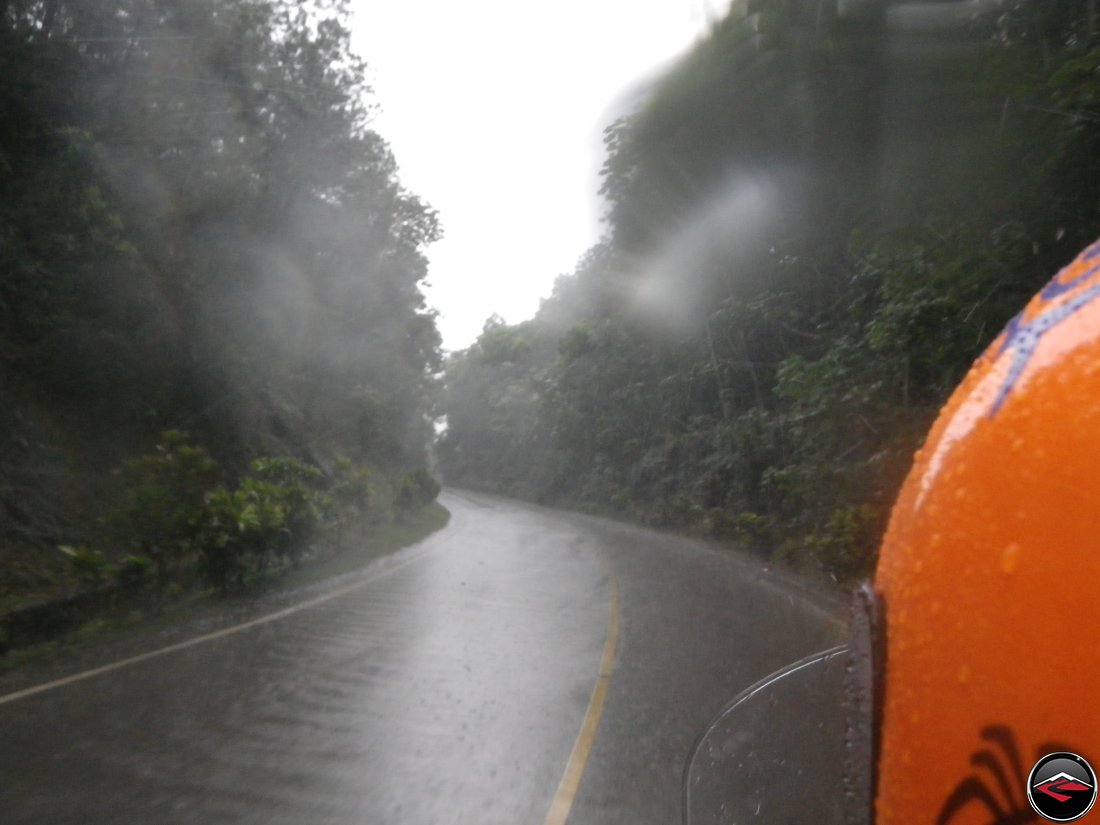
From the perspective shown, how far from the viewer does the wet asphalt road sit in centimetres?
532

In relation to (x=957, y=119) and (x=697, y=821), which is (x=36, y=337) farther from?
(x=697, y=821)

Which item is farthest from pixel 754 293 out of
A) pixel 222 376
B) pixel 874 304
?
pixel 222 376

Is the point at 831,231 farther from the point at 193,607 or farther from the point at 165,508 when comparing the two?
the point at 193,607

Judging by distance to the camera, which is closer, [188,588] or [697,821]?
[697,821]

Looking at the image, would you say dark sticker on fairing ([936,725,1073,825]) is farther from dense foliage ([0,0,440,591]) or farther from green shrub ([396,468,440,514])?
green shrub ([396,468,440,514])

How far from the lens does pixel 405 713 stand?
24.1 feet

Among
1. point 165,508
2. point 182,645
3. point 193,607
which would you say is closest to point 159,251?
point 165,508

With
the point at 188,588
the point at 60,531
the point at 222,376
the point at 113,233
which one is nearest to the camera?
the point at 188,588

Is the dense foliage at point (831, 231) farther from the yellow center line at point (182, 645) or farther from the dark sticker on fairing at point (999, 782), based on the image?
the dark sticker on fairing at point (999, 782)

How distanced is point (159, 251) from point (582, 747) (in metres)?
16.3

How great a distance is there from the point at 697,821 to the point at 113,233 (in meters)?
17.5

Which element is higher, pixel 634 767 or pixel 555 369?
pixel 555 369

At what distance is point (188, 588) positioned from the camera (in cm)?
1387

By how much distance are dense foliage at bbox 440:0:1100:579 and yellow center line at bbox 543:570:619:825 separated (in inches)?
221
